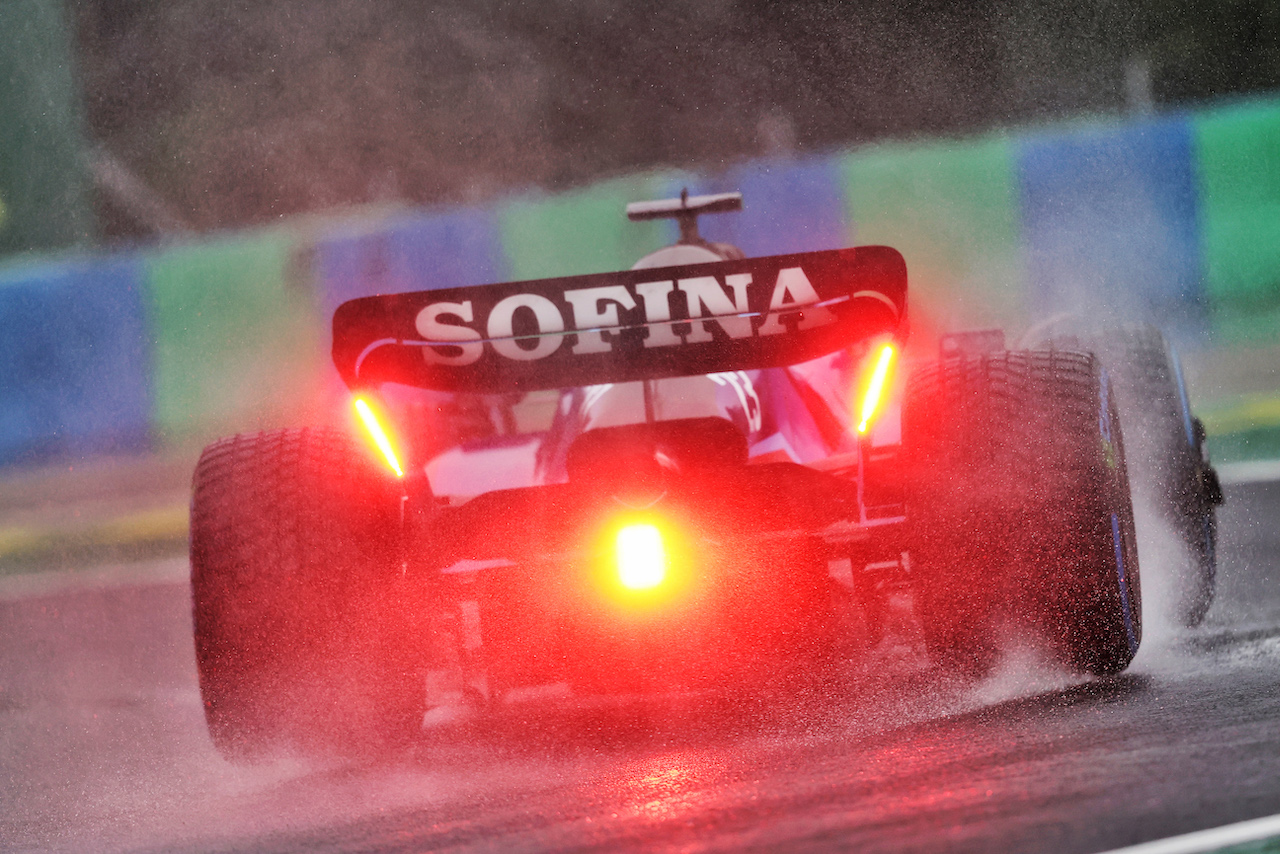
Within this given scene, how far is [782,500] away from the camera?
2357 millimetres

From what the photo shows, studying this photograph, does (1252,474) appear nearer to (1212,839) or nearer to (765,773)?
(765,773)

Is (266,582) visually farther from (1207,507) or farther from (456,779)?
(1207,507)

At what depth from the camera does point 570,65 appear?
586 centimetres

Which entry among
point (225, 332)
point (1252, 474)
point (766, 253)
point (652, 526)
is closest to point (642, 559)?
point (652, 526)

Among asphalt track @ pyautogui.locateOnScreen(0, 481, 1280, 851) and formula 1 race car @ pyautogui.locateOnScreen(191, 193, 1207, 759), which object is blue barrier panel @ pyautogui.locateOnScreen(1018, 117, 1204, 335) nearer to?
asphalt track @ pyautogui.locateOnScreen(0, 481, 1280, 851)

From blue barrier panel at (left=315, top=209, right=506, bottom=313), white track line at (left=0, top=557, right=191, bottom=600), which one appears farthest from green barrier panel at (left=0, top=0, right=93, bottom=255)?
white track line at (left=0, top=557, right=191, bottom=600)

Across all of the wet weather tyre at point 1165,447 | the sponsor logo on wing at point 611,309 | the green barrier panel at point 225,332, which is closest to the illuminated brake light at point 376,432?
the sponsor logo on wing at point 611,309

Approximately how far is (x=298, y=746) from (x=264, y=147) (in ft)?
14.4

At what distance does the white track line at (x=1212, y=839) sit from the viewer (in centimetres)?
Answer: 132

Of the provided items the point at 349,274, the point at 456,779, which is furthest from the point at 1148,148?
the point at 456,779

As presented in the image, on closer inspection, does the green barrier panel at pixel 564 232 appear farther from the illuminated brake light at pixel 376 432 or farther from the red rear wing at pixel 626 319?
the red rear wing at pixel 626 319

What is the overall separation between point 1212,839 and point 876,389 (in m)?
1.17

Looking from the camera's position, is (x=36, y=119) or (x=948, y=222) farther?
(x=948, y=222)

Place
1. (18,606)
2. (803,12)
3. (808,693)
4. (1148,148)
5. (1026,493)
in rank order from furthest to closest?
(1148,148) < (803,12) < (18,606) < (808,693) < (1026,493)
